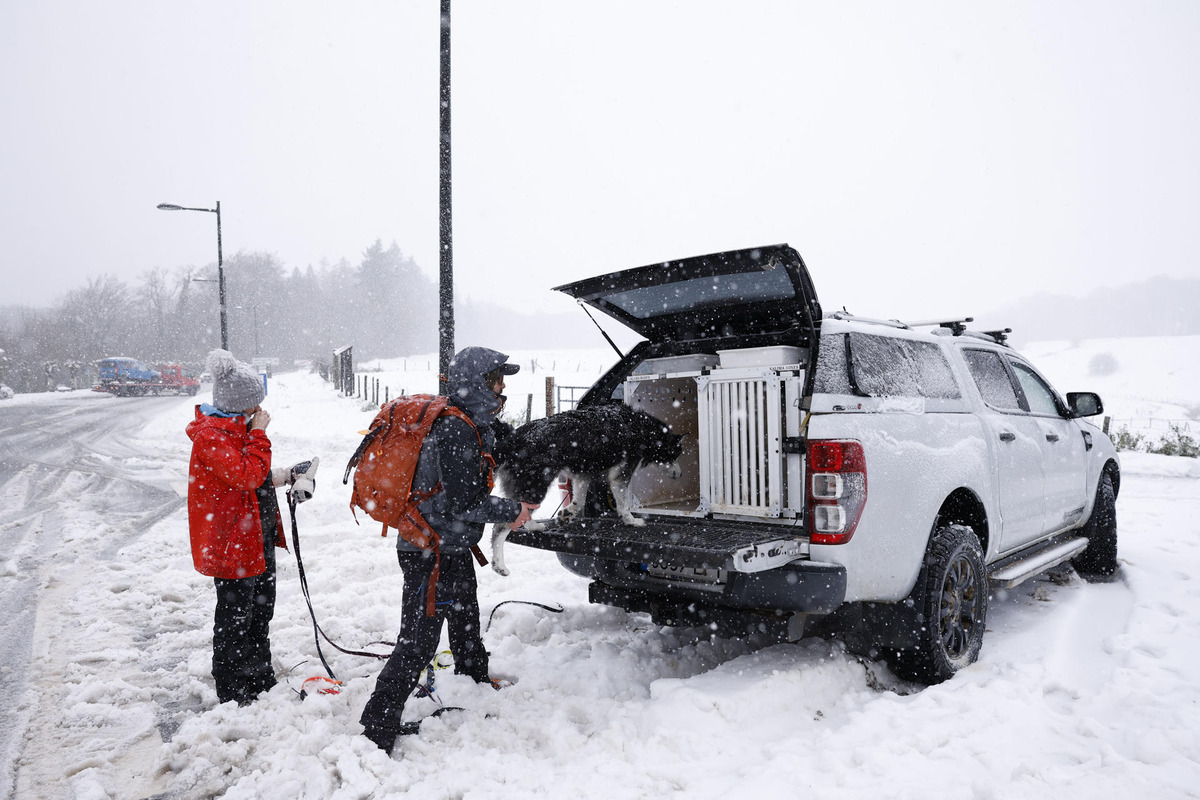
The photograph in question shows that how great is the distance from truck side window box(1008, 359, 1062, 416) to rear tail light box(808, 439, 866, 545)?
2.75 m

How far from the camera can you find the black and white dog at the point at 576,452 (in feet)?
12.6

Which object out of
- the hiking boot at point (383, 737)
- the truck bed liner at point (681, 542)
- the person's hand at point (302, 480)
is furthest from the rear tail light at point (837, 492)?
the person's hand at point (302, 480)

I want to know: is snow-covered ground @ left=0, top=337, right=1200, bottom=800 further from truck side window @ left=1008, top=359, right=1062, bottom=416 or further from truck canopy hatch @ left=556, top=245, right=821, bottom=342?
truck canopy hatch @ left=556, top=245, right=821, bottom=342

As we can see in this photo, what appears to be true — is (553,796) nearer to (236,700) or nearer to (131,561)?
(236,700)

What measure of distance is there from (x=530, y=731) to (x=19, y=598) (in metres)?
4.72

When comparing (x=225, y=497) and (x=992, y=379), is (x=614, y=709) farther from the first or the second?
(x=992, y=379)

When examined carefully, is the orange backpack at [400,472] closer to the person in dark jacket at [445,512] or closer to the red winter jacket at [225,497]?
the person in dark jacket at [445,512]

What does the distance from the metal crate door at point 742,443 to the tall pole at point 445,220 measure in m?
3.94

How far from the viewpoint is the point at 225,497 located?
3.52 m

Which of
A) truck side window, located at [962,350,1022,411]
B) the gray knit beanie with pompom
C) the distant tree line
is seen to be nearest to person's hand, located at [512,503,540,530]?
the gray knit beanie with pompom

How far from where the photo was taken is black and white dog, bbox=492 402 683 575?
3838mm

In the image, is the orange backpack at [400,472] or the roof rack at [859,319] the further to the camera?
the roof rack at [859,319]

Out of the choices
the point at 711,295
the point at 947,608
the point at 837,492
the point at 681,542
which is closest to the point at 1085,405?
the point at 947,608

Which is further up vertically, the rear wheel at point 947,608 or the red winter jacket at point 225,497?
the red winter jacket at point 225,497
